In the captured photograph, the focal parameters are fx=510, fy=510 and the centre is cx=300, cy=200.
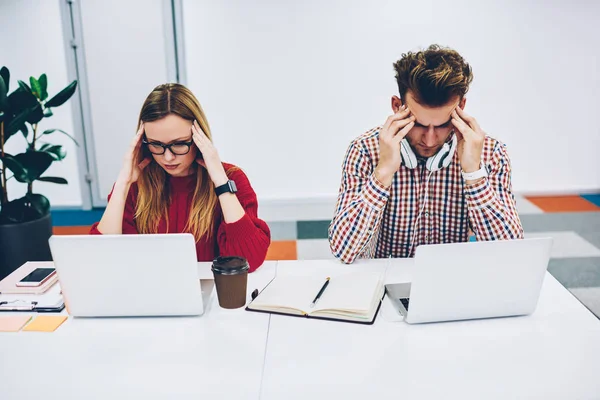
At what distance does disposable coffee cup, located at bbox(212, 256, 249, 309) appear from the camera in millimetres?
1358

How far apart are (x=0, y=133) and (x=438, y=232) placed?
2.41 metres

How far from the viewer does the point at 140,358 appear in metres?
1.18

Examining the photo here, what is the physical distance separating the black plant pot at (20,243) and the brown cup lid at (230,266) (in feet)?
6.47

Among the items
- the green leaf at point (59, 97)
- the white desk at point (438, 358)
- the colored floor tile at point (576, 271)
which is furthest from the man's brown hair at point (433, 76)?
the green leaf at point (59, 97)

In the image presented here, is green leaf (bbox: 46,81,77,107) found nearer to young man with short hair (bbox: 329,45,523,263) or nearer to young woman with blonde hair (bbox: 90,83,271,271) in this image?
young woman with blonde hair (bbox: 90,83,271,271)

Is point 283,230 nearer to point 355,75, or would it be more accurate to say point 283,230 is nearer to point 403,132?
point 355,75

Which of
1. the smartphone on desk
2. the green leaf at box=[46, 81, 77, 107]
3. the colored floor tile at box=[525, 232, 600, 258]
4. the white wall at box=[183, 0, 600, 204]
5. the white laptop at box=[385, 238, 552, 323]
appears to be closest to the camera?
the white laptop at box=[385, 238, 552, 323]

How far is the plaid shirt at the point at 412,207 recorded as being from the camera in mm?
1688

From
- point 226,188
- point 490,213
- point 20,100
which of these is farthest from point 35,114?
point 490,213

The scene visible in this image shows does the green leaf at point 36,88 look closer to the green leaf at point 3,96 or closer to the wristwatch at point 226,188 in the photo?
the green leaf at point 3,96

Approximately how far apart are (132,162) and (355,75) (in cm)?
287

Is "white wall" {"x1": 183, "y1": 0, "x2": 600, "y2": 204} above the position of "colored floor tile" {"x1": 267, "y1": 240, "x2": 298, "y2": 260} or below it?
above

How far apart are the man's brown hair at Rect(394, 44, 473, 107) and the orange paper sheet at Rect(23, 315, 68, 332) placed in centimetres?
123

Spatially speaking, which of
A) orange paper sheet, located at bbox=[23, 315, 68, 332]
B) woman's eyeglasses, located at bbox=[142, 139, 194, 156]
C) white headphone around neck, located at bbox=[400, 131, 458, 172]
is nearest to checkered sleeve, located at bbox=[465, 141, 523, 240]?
white headphone around neck, located at bbox=[400, 131, 458, 172]
